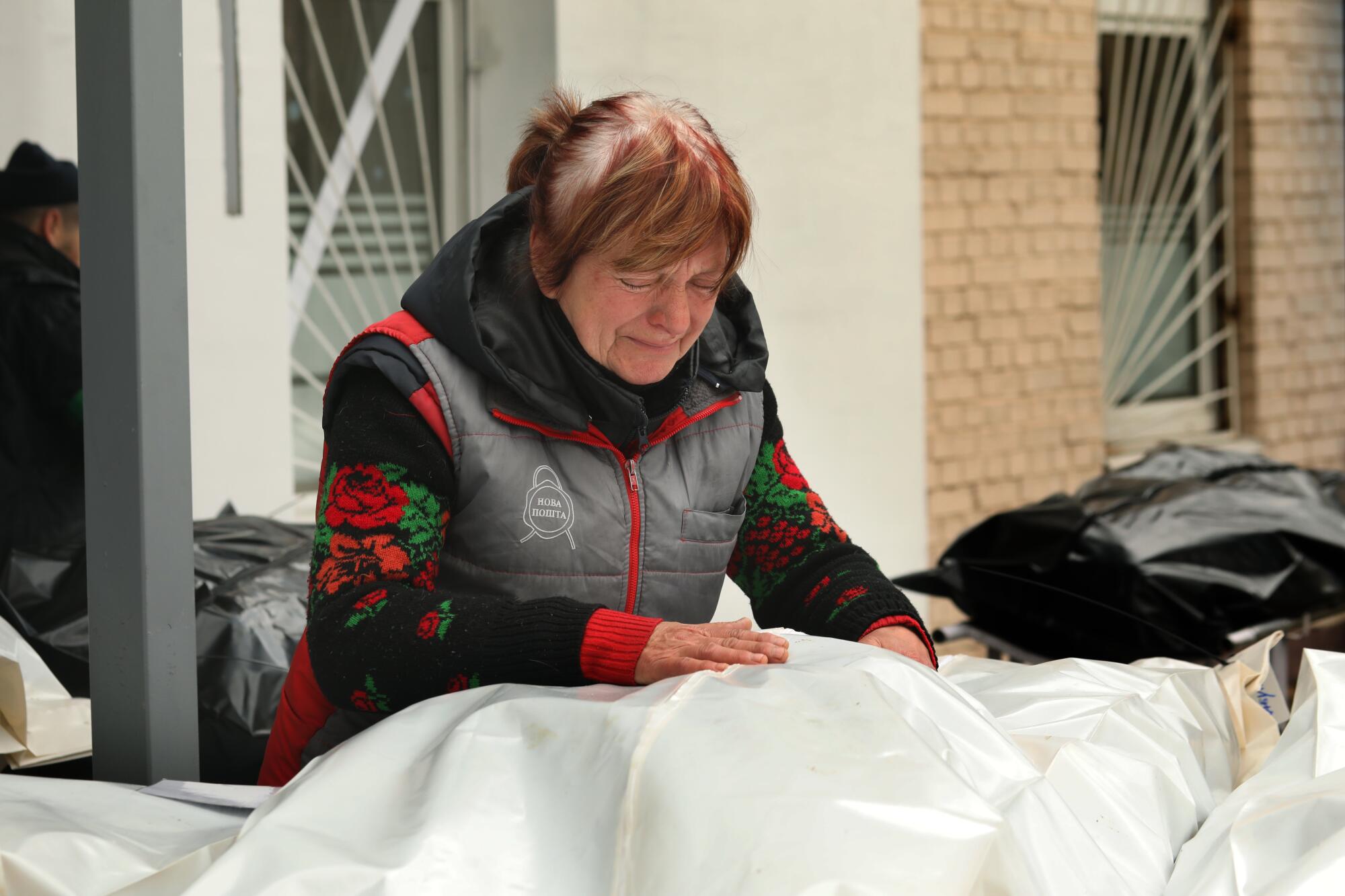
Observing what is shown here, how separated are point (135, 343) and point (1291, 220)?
5683mm

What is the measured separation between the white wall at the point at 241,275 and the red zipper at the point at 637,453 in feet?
7.42

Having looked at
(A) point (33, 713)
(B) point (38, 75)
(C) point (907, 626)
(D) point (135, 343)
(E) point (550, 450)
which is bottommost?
(A) point (33, 713)

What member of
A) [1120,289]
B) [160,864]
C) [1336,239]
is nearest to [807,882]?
[160,864]

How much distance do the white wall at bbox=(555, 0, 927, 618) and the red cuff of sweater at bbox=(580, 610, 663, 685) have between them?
2.96 meters

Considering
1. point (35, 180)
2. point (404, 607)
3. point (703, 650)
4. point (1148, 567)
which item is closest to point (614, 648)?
point (703, 650)

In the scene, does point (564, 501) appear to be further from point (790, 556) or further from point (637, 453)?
point (790, 556)

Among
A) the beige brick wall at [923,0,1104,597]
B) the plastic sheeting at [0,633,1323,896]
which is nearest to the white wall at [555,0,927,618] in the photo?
the beige brick wall at [923,0,1104,597]

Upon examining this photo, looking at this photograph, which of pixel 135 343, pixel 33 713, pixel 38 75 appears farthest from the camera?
pixel 38 75

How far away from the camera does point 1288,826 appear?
1.19 meters

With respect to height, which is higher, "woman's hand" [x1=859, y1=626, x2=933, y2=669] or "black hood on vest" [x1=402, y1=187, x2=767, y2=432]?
"black hood on vest" [x1=402, y1=187, x2=767, y2=432]

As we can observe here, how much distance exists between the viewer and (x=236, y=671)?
2.34m

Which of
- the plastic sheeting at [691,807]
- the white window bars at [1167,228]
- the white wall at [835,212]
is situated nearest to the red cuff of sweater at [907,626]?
the plastic sheeting at [691,807]

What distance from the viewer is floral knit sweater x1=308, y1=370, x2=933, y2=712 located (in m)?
1.40

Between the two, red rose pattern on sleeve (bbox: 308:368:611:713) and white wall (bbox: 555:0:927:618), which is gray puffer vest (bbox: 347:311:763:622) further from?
white wall (bbox: 555:0:927:618)
